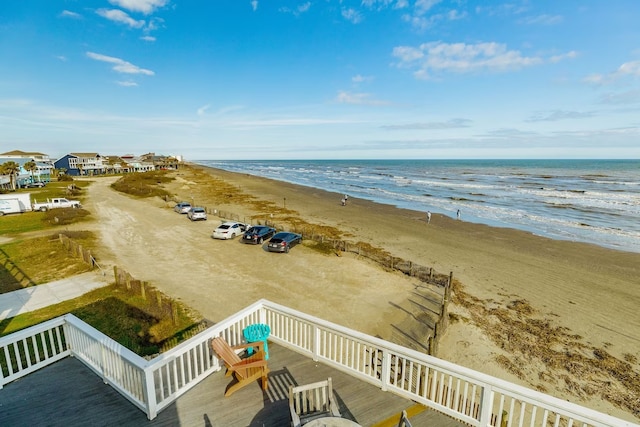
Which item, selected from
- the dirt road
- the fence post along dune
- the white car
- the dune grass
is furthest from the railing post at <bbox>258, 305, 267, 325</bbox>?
the white car

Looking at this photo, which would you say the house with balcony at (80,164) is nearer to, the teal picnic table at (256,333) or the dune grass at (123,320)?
the dune grass at (123,320)

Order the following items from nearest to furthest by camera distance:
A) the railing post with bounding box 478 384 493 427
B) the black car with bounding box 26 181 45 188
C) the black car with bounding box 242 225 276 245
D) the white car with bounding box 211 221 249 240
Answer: the railing post with bounding box 478 384 493 427
the black car with bounding box 242 225 276 245
the white car with bounding box 211 221 249 240
the black car with bounding box 26 181 45 188

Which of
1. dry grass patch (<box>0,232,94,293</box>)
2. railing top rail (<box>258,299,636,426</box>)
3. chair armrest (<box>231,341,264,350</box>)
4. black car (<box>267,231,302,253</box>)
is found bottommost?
dry grass patch (<box>0,232,94,293</box>)

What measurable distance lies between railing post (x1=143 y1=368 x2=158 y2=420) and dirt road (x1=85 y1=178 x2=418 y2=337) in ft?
24.4

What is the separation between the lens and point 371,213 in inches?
1490

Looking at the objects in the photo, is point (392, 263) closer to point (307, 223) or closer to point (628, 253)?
point (307, 223)

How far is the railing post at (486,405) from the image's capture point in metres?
4.94

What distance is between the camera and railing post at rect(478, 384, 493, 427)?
4940 millimetres

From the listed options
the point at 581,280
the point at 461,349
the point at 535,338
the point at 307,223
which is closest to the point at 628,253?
the point at 581,280

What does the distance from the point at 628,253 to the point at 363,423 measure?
95.8 ft

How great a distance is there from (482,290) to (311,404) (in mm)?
14832

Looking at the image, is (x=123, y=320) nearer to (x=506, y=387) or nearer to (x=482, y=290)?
(x=506, y=387)

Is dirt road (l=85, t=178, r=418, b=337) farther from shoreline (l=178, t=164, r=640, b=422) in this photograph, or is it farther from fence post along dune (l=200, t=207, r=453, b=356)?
shoreline (l=178, t=164, r=640, b=422)

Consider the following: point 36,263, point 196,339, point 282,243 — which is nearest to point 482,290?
point 282,243
